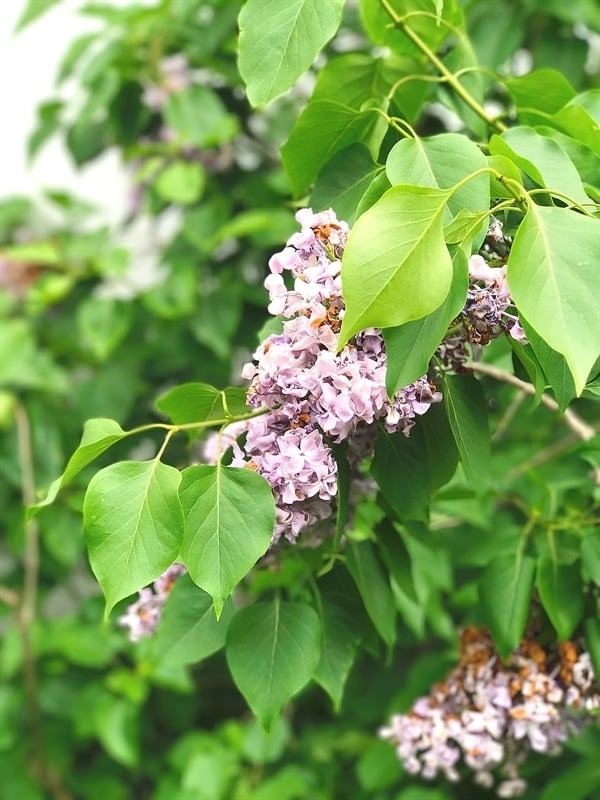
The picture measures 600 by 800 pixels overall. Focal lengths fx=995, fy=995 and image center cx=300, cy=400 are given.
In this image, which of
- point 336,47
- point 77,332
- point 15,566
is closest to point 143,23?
point 336,47

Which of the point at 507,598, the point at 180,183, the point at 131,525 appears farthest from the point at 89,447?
the point at 180,183

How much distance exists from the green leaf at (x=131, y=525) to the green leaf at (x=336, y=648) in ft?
0.53

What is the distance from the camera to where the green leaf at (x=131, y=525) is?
0.39 meters

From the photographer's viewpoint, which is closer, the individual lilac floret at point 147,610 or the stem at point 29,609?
the individual lilac floret at point 147,610

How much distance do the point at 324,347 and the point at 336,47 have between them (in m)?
0.89

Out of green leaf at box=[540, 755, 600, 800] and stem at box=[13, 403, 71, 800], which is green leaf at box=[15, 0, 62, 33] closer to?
stem at box=[13, 403, 71, 800]

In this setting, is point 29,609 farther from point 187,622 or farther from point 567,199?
point 567,199

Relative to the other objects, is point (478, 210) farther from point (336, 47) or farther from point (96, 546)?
point (336, 47)

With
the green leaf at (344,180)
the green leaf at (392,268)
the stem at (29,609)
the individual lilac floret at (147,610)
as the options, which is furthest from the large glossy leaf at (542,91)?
the stem at (29,609)

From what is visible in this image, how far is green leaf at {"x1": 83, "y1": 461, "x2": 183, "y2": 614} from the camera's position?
0.39 m

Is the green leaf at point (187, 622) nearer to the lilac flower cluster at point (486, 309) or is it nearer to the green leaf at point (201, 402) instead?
the green leaf at point (201, 402)

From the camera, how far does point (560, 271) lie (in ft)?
1.15

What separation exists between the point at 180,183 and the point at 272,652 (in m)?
0.69

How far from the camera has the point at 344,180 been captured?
49cm
